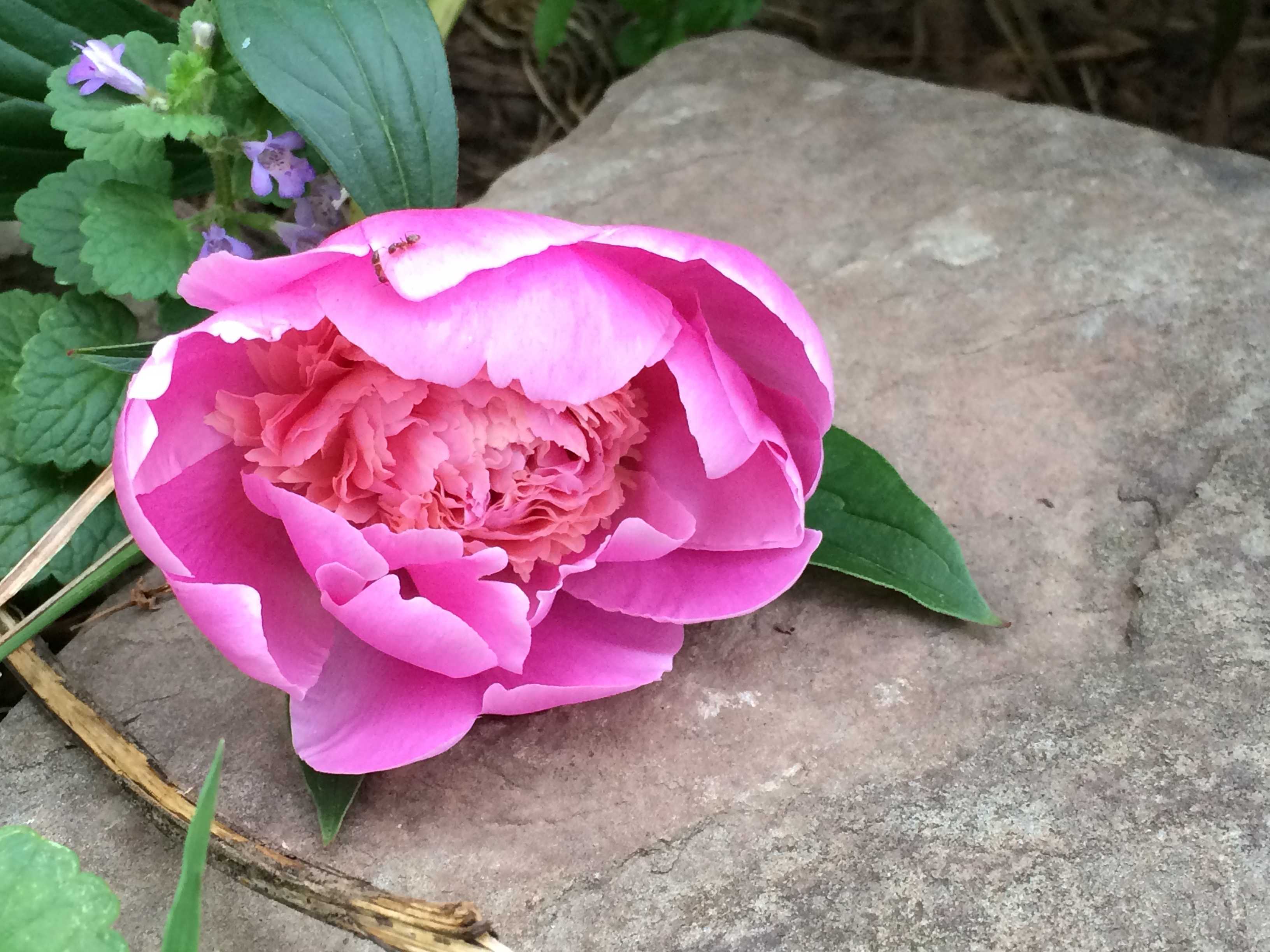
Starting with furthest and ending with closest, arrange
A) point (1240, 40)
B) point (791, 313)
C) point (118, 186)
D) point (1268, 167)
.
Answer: point (1240, 40) → point (1268, 167) → point (118, 186) → point (791, 313)

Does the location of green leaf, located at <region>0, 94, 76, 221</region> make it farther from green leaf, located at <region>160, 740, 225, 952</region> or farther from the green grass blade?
green leaf, located at <region>160, 740, 225, 952</region>

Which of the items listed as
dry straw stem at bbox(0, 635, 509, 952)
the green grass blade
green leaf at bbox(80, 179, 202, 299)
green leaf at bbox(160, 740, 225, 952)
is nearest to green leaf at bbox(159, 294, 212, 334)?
green leaf at bbox(80, 179, 202, 299)

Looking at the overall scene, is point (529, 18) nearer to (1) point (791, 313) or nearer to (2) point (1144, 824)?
(1) point (791, 313)

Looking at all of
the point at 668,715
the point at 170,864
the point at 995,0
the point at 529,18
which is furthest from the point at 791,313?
the point at 995,0

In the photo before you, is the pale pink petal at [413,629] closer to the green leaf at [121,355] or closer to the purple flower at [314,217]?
the green leaf at [121,355]

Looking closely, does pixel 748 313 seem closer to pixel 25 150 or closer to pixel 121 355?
pixel 121 355

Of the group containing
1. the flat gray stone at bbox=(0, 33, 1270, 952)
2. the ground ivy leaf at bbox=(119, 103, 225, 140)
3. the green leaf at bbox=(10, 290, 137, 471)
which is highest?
the ground ivy leaf at bbox=(119, 103, 225, 140)
